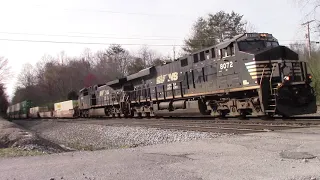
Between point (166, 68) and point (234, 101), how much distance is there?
23.7ft

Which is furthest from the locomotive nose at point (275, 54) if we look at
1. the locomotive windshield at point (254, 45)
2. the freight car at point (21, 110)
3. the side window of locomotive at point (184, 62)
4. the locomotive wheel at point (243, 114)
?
the freight car at point (21, 110)

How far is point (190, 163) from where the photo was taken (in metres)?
6.00

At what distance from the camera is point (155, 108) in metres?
21.9

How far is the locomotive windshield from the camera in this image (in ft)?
47.3

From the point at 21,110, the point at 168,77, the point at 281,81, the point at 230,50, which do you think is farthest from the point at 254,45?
the point at 21,110

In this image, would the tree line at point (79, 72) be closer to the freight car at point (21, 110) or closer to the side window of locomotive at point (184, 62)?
the freight car at point (21, 110)

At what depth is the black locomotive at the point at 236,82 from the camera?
13070 millimetres

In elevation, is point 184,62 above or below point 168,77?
above

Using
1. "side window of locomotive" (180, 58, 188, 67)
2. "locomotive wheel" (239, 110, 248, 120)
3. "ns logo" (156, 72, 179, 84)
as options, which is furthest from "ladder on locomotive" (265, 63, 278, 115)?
"ns logo" (156, 72, 179, 84)

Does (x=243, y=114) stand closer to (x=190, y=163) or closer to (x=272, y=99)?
(x=272, y=99)

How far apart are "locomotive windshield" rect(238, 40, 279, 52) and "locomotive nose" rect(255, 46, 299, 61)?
604mm

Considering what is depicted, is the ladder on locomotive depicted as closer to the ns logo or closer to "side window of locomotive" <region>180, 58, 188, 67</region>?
"side window of locomotive" <region>180, 58, 188, 67</region>

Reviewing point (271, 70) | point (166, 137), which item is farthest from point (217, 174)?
point (271, 70)

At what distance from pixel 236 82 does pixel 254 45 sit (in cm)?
182
